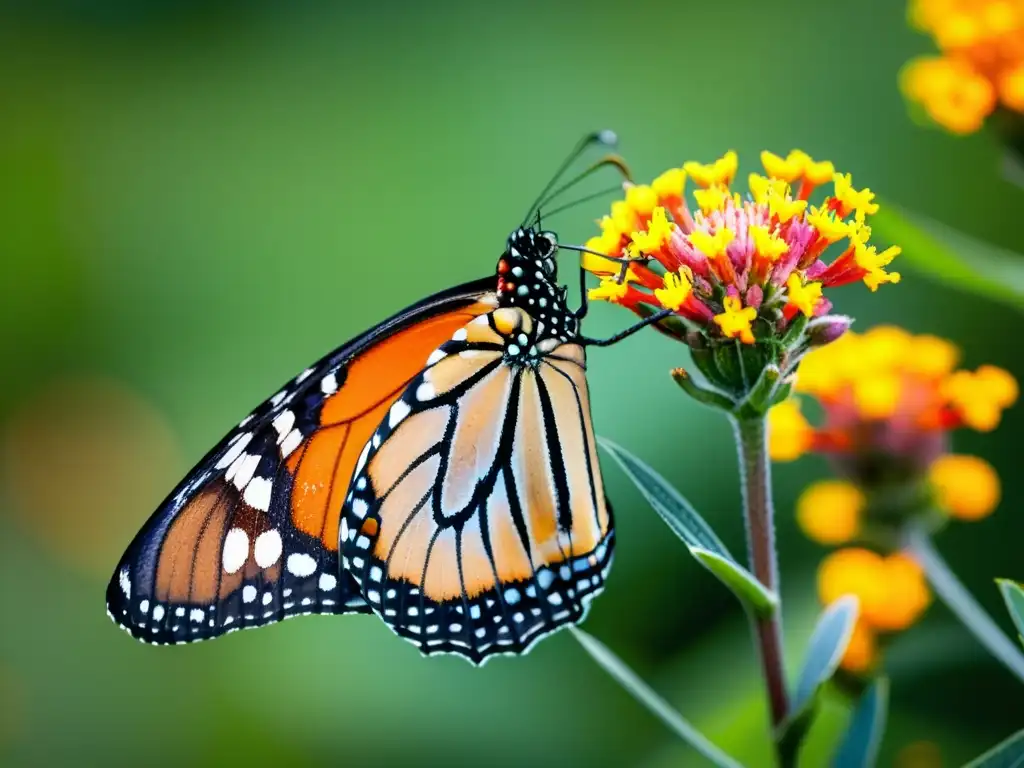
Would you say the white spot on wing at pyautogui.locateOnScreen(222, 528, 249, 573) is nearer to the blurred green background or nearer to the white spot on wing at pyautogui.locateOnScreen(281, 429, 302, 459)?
the white spot on wing at pyautogui.locateOnScreen(281, 429, 302, 459)

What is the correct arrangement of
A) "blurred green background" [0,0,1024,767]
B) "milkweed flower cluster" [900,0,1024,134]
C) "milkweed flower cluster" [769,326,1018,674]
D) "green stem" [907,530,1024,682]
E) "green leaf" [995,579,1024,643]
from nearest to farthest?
"green leaf" [995,579,1024,643] < "green stem" [907,530,1024,682] < "milkweed flower cluster" [900,0,1024,134] < "milkweed flower cluster" [769,326,1018,674] < "blurred green background" [0,0,1024,767]

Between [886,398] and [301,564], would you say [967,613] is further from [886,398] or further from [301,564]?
[301,564]

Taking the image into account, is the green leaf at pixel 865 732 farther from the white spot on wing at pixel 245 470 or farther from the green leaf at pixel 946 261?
the white spot on wing at pixel 245 470

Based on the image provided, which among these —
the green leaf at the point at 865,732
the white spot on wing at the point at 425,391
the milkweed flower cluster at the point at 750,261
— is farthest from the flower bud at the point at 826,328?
the white spot on wing at the point at 425,391

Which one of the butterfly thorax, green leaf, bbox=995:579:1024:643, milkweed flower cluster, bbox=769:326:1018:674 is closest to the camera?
green leaf, bbox=995:579:1024:643

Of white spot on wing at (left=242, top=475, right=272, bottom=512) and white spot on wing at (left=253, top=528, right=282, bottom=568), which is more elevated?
white spot on wing at (left=242, top=475, right=272, bottom=512)

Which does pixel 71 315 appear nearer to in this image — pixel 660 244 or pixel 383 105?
pixel 383 105

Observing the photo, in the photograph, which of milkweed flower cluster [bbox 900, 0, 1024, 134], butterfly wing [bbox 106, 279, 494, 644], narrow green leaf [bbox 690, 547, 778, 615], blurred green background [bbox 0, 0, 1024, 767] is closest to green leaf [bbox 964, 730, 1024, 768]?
narrow green leaf [bbox 690, 547, 778, 615]
